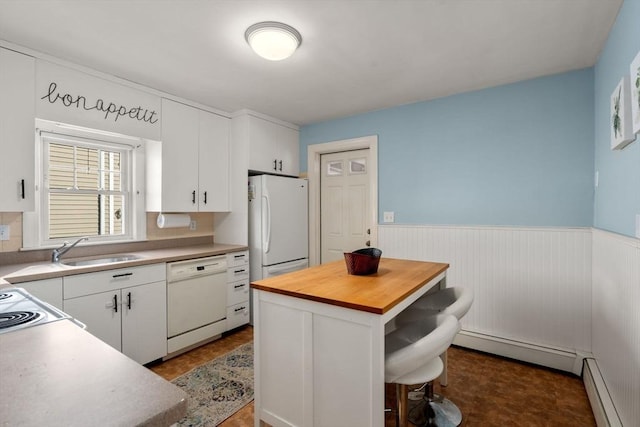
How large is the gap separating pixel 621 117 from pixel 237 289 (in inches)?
130

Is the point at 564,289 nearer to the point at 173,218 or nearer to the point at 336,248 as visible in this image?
the point at 336,248

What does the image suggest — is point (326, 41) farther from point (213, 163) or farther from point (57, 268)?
point (57, 268)

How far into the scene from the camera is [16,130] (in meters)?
2.19

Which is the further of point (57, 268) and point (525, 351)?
point (525, 351)

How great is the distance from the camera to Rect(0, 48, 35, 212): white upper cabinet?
2131 millimetres

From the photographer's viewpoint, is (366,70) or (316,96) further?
(316,96)

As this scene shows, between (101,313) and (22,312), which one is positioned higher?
(22,312)

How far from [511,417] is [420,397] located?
0.55 meters

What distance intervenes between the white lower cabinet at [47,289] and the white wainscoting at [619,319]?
10.6 feet

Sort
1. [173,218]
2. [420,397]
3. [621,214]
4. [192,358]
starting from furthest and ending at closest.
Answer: [173,218]
[192,358]
[420,397]
[621,214]

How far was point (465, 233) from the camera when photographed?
3.05 metres

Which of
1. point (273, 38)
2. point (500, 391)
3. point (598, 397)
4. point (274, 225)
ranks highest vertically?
point (273, 38)

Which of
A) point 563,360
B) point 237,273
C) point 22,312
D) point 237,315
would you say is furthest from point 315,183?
point 22,312

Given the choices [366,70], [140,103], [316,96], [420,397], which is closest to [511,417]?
[420,397]
